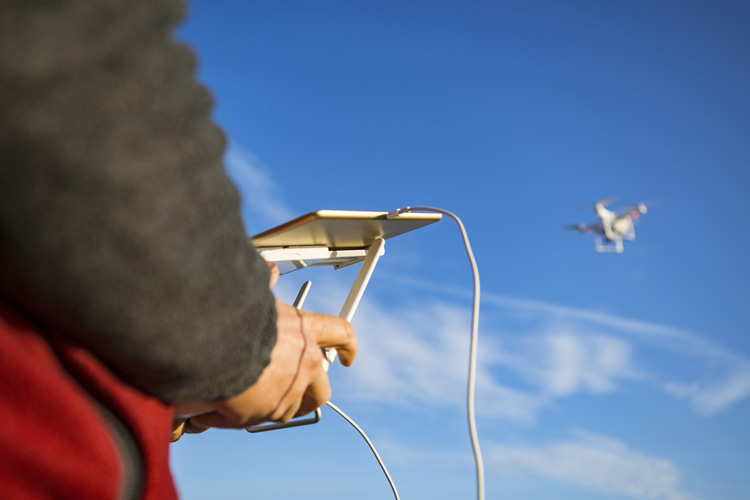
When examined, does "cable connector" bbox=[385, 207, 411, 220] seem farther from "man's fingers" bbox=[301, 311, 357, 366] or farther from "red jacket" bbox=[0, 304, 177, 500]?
"red jacket" bbox=[0, 304, 177, 500]

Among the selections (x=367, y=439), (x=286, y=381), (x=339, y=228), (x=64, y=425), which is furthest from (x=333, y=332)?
(x=367, y=439)

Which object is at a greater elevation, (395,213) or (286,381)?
(395,213)

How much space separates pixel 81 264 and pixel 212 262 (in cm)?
10

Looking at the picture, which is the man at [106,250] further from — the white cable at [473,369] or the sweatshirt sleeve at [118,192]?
the white cable at [473,369]

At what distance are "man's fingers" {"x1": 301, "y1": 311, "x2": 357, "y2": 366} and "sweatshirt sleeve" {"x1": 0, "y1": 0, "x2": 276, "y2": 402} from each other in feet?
0.82

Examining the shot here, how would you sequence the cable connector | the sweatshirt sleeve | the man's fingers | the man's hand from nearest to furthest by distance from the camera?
the sweatshirt sleeve, the man's hand, the man's fingers, the cable connector

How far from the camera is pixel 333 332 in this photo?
772 mm

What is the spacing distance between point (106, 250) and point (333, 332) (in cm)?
43

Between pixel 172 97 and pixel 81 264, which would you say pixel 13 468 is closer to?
pixel 81 264

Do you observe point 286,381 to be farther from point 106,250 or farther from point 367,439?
point 367,439

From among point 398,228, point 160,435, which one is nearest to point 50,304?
point 160,435

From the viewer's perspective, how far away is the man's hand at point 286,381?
55 cm

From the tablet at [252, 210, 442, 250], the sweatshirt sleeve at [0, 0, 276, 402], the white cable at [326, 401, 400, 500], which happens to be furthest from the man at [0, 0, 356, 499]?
the white cable at [326, 401, 400, 500]

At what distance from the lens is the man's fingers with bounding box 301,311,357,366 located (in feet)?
2.34
